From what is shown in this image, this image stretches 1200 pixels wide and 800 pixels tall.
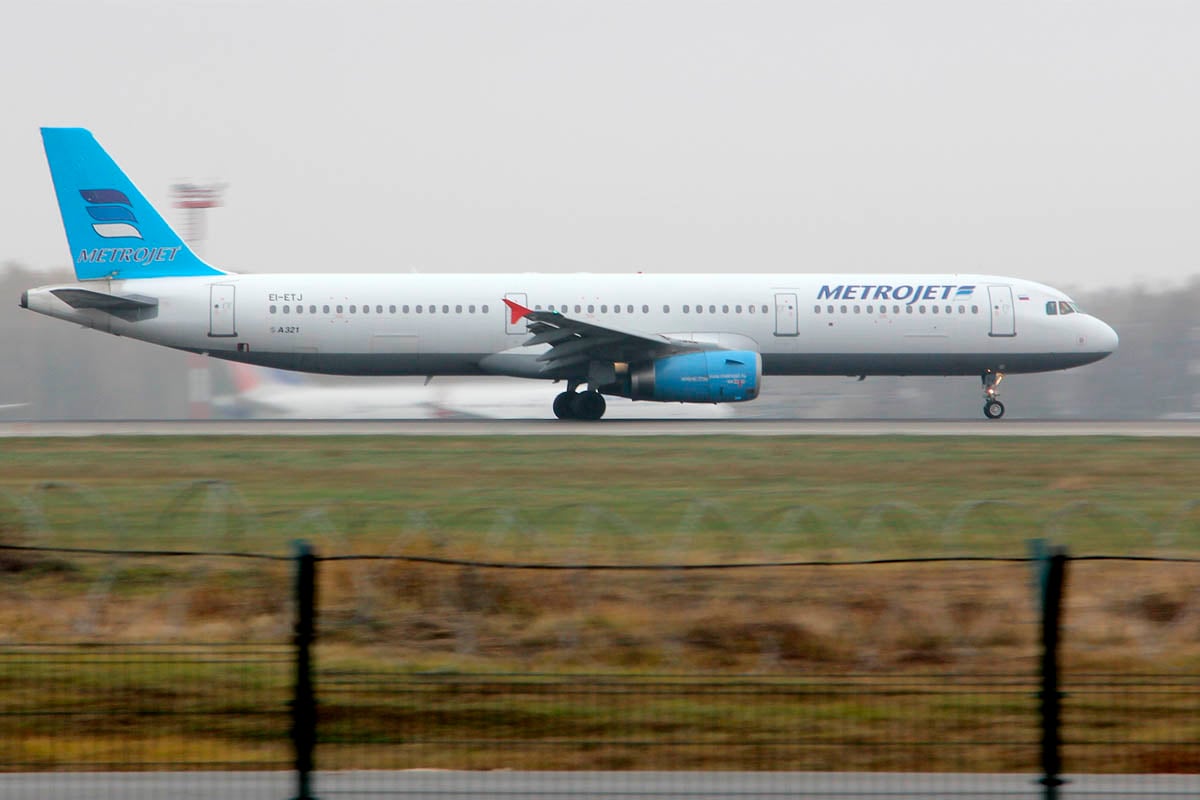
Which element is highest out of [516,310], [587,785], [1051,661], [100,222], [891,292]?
[100,222]

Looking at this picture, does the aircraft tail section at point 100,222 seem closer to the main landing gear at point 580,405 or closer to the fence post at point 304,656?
the main landing gear at point 580,405

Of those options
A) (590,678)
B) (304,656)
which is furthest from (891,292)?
(304,656)

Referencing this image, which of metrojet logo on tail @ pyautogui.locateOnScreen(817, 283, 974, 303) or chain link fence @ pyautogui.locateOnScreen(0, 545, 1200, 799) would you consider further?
metrojet logo on tail @ pyautogui.locateOnScreen(817, 283, 974, 303)

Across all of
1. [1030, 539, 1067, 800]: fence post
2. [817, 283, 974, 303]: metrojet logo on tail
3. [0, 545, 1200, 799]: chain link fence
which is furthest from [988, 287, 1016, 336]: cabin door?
[1030, 539, 1067, 800]: fence post

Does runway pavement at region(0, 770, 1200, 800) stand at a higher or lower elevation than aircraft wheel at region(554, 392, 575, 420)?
lower

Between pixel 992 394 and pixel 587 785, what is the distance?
89.4 ft

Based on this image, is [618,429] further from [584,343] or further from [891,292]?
[891,292]

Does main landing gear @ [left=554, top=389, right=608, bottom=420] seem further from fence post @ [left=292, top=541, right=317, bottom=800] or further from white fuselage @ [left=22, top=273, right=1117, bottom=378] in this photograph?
fence post @ [left=292, top=541, right=317, bottom=800]

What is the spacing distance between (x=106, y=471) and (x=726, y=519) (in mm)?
10367

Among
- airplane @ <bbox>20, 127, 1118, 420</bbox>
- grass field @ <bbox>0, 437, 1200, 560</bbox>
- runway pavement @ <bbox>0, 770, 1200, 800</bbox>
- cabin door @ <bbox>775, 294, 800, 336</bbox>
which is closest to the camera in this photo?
runway pavement @ <bbox>0, 770, 1200, 800</bbox>

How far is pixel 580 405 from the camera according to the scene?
3092 centimetres

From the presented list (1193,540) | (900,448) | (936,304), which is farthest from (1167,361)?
(1193,540)

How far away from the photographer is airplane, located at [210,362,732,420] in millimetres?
34812

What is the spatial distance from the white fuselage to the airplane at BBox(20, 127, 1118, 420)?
31 mm
